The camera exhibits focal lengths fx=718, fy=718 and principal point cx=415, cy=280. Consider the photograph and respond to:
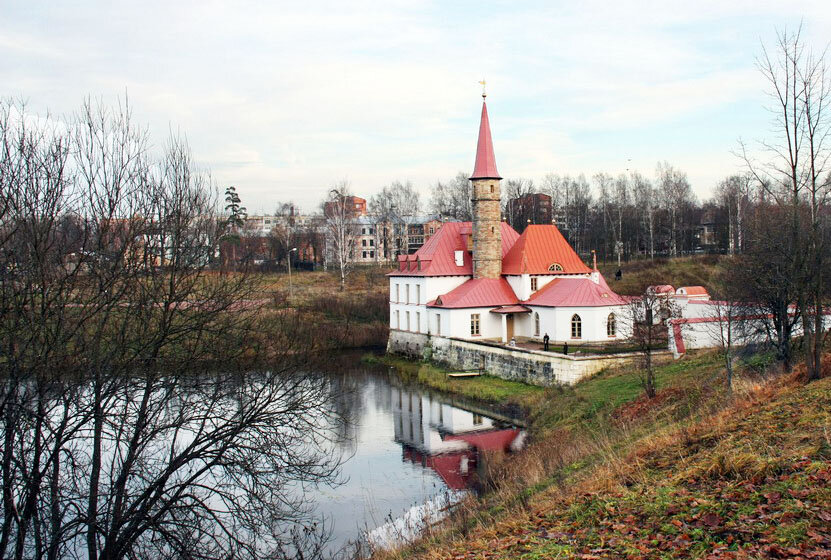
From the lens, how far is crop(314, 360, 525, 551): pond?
16203 mm

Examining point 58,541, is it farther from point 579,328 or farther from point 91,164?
point 579,328

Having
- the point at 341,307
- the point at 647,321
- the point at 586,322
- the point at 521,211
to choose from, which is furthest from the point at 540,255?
the point at 521,211

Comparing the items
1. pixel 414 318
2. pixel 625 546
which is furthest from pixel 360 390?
pixel 625 546

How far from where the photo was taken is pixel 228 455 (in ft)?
38.4

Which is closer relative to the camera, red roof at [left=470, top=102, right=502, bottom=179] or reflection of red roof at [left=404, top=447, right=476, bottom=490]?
reflection of red roof at [left=404, top=447, right=476, bottom=490]

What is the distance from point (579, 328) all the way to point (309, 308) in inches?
861

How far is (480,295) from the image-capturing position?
37.1 metres

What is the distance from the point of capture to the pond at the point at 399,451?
16203 millimetres

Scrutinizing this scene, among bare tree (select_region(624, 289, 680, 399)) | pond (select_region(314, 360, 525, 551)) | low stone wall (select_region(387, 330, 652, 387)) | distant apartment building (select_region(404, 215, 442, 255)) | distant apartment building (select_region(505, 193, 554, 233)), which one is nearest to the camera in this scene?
pond (select_region(314, 360, 525, 551))

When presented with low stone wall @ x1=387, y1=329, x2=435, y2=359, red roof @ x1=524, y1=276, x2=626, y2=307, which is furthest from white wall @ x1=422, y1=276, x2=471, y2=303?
red roof @ x1=524, y1=276, x2=626, y2=307

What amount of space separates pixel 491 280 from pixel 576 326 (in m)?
6.25

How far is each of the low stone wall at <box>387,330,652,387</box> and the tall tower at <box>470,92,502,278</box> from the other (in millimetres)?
4945

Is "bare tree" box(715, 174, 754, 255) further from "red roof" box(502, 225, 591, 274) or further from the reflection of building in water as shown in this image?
the reflection of building in water

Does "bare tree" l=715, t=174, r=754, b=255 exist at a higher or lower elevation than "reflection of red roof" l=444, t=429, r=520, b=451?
higher
